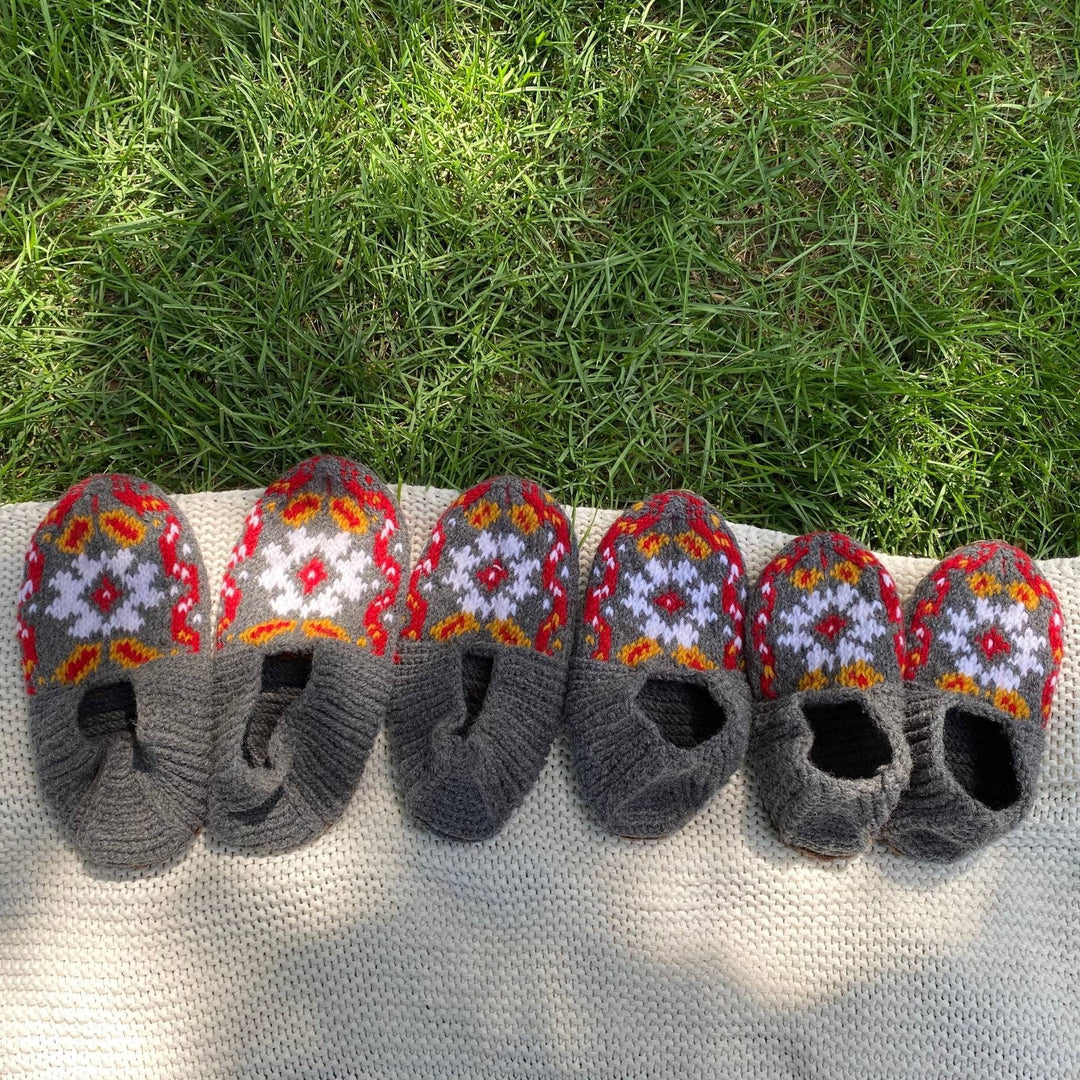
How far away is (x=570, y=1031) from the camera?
1.25m

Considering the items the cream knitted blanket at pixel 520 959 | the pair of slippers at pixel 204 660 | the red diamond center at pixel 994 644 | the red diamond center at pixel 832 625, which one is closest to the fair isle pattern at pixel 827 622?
the red diamond center at pixel 832 625

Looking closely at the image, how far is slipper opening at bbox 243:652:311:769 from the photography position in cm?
129

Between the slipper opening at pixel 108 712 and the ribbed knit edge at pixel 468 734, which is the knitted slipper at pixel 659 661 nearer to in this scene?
the ribbed knit edge at pixel 468 734

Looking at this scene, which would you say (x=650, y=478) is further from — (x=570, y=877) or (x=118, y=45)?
(x=118, y=45)

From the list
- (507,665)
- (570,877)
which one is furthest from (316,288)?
(570,877)

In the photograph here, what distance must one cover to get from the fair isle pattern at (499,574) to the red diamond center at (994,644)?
0.63 m

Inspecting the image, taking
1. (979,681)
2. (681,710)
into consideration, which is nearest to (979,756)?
(979,681)

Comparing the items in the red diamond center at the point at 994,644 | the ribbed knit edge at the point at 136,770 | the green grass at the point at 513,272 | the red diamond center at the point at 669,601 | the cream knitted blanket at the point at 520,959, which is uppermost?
the green grass at the point at 513,272

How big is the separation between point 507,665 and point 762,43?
1.07 meters

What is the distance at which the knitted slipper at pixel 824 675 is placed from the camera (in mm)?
1247

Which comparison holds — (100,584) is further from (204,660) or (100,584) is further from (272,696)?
(272,696)

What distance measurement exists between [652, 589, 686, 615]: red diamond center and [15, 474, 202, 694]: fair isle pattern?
0.70 metres

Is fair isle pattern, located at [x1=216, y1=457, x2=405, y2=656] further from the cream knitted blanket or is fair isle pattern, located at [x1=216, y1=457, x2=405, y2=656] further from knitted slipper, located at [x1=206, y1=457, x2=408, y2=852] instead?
the cream knitted blanket

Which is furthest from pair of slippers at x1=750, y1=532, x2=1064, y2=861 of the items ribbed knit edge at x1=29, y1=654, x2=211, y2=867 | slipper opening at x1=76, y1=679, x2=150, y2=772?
slipper opening at x1=76, y1=679, x2=150, y2=772
